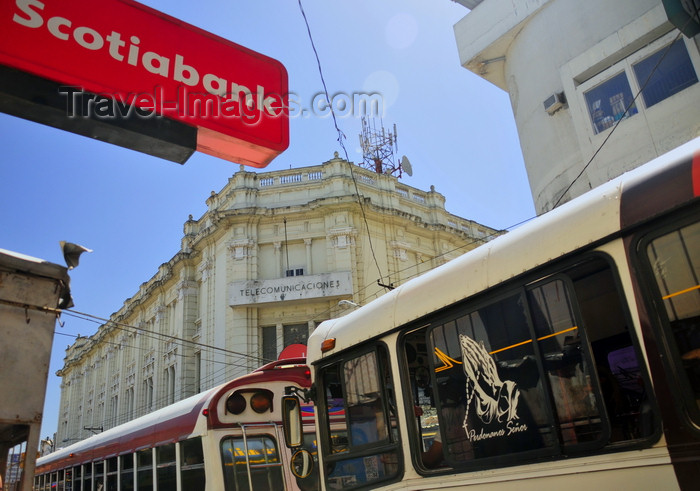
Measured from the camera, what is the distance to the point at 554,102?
12852 millimetres

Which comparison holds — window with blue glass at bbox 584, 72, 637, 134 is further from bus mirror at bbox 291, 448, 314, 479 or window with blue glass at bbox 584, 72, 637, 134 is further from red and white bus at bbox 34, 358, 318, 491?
bus mirror at bbox 291, 448, 314, 479

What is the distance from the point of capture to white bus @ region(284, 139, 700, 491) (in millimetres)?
2334

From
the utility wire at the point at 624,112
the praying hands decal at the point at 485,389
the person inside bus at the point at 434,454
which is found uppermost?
the utility wire at the point at 624,112

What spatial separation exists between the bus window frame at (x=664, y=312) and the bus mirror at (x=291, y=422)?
309cm

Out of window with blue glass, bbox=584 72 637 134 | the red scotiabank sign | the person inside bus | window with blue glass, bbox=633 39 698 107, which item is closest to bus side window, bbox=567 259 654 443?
the person inside bus

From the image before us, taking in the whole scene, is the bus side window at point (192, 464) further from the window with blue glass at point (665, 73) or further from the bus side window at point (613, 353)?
the window with blue glass at point (665, 73)

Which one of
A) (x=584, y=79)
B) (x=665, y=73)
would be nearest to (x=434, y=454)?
(x=665, y=73)

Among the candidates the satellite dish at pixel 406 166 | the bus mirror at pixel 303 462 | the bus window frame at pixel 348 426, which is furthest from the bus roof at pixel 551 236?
the satellite dish at pixel 406 166

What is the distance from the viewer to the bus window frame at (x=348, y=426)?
3.64 m

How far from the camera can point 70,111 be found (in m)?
2.68

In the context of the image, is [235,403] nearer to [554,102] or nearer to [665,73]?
[665,73]

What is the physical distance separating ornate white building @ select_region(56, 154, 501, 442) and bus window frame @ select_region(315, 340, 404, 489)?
14063mm

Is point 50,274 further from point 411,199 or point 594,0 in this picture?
point 411,199

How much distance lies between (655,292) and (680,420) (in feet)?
1.73
